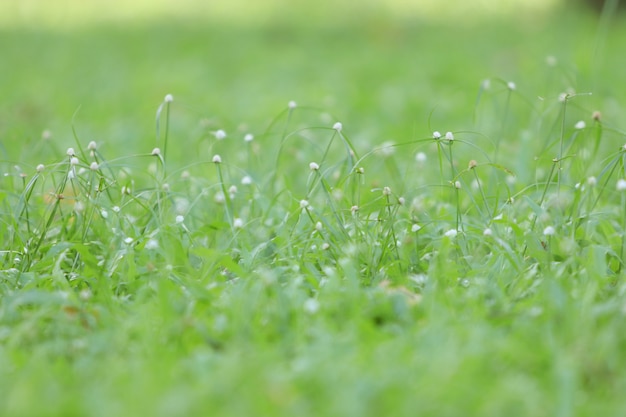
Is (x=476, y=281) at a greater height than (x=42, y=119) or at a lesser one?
greater

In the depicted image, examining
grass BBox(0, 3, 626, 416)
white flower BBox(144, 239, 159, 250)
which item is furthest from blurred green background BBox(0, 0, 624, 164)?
white flower BBox(144, 239, 159, 250)

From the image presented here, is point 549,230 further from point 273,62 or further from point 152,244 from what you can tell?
point 273,62

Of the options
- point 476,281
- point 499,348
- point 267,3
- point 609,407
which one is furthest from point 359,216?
point 267,3

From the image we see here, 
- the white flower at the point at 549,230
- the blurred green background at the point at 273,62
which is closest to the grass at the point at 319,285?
the white flower at the point at 549,230

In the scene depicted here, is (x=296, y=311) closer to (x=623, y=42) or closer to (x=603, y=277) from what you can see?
(x=603, y=277)

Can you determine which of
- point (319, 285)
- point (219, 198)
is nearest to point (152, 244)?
point (319, 285)

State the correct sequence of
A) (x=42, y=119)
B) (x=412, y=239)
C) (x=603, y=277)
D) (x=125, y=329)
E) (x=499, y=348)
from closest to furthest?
(x=499, y=348)
(x=125, y=329)
(x=603, y=277)
(x=412, y=239)
(x=42, y=119)

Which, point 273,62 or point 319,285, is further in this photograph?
point 273,62

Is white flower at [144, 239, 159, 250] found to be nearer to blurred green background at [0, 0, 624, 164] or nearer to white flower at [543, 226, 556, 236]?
blurred green background at [0, 0, 624, 164]

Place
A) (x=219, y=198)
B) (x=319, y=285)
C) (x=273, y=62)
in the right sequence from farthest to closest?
(x=273, y=62) < (x=219, y=198) < (x=319, y=285)

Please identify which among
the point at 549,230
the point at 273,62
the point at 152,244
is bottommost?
the point at 273,62

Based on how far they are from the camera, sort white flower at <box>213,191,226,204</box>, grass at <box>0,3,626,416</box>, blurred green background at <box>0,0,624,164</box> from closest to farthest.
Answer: grass at <box>0,3,626,416</box>, white flower at <box>213,191,226,204</box>, blurred green background at <box>0,0,624,164</box>
